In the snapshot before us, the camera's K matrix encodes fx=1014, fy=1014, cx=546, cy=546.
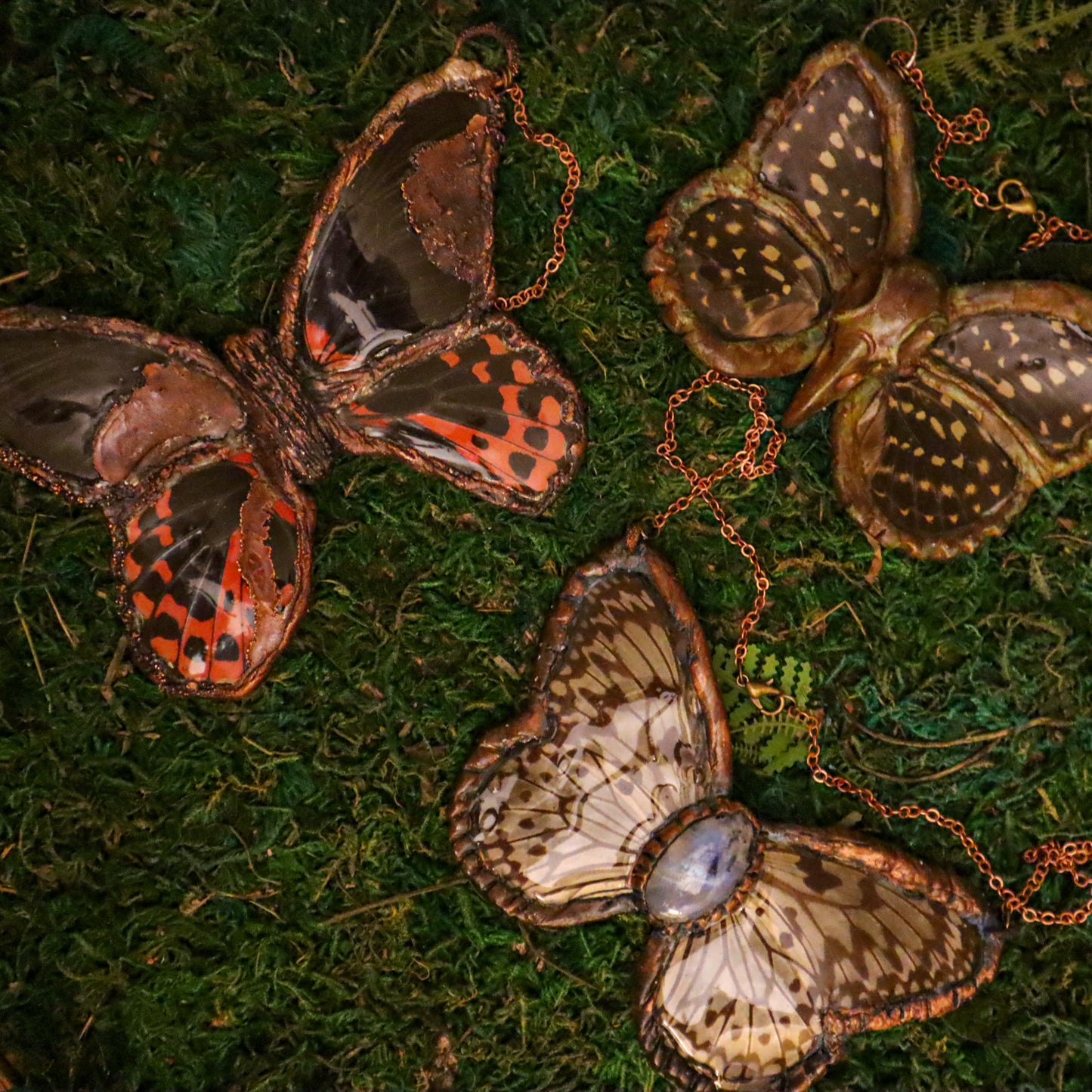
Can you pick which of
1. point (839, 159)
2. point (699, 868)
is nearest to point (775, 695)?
point (699, 868)

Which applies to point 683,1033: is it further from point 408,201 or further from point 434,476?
point 408,201

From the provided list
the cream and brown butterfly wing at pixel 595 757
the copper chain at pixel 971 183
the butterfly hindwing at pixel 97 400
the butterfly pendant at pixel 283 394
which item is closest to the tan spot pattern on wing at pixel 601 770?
the cream and brown butterfly wing at pixel 595 757

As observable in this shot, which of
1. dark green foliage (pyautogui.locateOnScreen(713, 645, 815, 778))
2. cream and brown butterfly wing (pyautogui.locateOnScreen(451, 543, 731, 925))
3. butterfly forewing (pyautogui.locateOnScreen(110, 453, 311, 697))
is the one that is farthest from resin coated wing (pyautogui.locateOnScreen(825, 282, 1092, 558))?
butterfly forewing (pyautogui.locateOnScreen(110, 453, 311, 697))

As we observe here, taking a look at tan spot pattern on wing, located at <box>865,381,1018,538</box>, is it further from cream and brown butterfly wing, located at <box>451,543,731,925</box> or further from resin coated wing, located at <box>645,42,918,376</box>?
cream and brown butterfly wing, located at <box>451,543,731,925</box>

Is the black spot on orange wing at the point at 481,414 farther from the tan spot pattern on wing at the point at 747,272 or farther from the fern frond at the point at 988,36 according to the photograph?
the fern frond at the point at 988,36

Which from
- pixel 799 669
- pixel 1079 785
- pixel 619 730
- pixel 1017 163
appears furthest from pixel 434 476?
pixel 1079 785

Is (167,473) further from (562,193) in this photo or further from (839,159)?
(839,159)

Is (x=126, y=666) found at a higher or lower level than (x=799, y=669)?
lower
